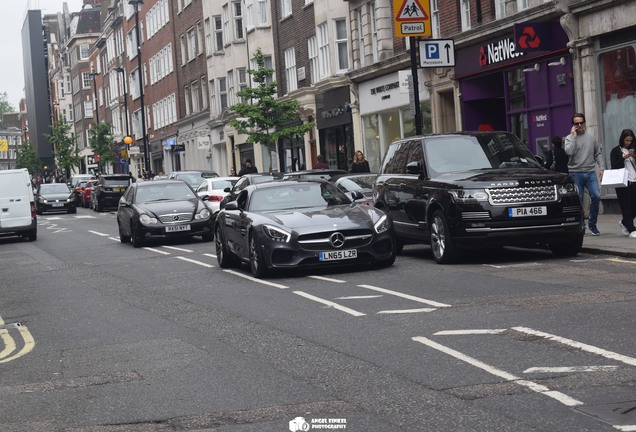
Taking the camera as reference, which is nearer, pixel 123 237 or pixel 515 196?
pixel 515 196

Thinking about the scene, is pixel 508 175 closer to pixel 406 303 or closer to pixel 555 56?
pixel 406 303

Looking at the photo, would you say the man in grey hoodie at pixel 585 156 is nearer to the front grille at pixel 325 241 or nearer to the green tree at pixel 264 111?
the front grille at pixel 325 241

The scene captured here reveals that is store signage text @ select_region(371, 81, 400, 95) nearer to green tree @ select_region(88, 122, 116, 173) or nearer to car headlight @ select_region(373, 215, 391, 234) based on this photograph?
car headlight @ select_region(373, 215, 391, 234)

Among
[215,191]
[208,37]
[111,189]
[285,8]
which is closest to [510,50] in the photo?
[215,191]

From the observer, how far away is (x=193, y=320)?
11.6 m

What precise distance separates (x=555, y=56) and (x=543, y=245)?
9059 millimetres

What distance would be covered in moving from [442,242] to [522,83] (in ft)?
41.6

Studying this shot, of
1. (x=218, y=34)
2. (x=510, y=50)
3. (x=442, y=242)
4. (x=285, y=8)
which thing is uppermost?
(x=218, y=34)

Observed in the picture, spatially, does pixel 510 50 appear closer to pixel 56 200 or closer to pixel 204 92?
pixel 56 200

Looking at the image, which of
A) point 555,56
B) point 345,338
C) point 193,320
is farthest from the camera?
point 555,56

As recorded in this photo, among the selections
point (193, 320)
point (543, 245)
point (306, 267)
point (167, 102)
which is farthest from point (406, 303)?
point (167, 102)

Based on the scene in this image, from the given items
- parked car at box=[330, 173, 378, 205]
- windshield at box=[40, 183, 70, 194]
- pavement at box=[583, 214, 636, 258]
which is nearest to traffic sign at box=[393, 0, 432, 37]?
parked car at box=[330, 173, 378, 205]

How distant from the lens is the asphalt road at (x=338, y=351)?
6.69 meters

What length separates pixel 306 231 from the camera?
15.3 metres
